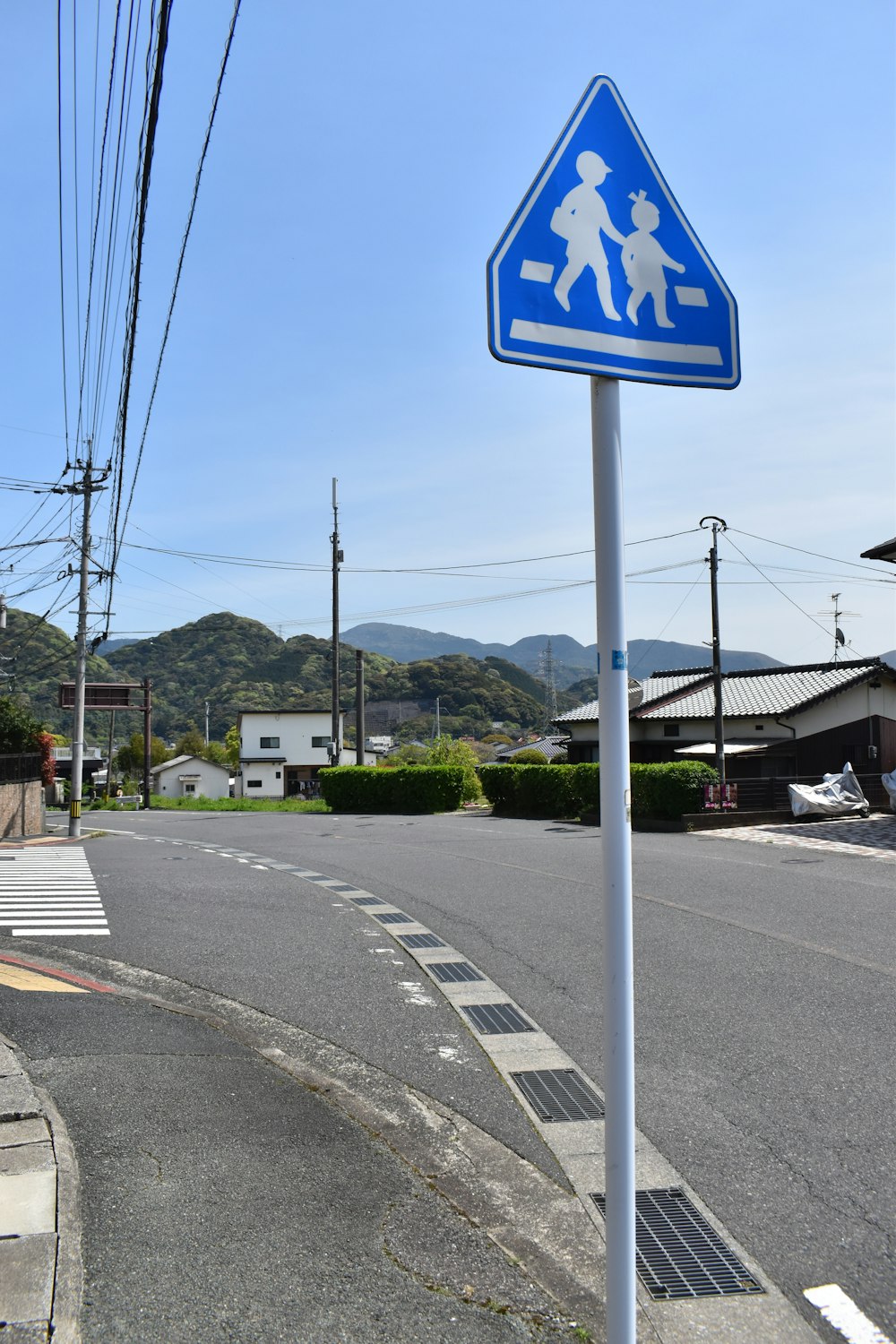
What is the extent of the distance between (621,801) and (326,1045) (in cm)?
428

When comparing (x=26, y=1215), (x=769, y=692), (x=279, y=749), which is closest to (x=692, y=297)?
(x=26, y=1215)

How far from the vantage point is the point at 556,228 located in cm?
247

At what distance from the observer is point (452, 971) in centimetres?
788

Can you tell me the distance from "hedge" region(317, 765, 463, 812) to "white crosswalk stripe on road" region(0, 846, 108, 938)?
19.3m

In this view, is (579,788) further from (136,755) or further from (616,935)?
(136,755)

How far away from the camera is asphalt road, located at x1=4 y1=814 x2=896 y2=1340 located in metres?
3.86

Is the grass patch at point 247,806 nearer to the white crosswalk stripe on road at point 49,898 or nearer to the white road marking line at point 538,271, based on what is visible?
the white crosswalk stripe on road at point 49,898

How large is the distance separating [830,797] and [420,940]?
18.0 metres

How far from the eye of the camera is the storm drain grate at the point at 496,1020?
620 centimetres

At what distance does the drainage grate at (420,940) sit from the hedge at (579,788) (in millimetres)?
8045

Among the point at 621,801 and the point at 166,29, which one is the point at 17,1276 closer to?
the point at 621,801

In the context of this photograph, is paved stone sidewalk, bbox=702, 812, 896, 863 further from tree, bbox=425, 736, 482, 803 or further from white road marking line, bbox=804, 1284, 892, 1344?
tree, bbox=425, 736, 482, 803

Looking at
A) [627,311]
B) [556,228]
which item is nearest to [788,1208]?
[627,311]

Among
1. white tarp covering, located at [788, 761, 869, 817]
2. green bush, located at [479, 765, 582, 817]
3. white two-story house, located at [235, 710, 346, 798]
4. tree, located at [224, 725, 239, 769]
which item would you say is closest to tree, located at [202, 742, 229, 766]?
tree, located at [224, 725, 239, 769]
